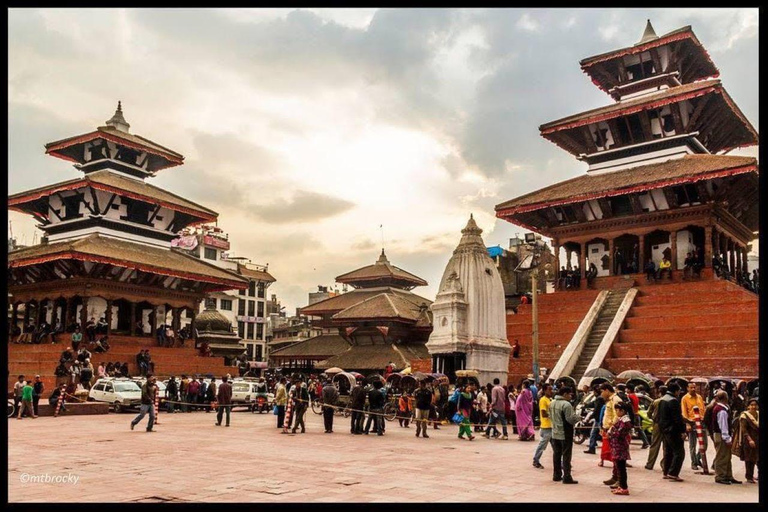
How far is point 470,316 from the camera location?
2386 cm

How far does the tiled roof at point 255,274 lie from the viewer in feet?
259

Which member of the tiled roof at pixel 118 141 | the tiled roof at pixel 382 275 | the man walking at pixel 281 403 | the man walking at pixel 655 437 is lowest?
the man walking at pixel 281 403

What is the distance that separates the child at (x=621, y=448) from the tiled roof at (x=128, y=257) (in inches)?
1195

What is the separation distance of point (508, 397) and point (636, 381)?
3.62m

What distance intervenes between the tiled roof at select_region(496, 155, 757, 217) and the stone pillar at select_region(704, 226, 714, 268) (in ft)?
9.26

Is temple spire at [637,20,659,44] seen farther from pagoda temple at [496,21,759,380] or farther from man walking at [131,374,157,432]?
man walking at [131,374,157,432]

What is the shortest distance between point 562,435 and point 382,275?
4491 cm

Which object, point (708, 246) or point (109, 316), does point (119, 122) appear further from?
point (708, 246)

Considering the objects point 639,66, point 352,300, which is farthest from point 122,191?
point 639,66

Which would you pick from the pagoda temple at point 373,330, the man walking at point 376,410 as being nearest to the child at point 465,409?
the man walking at point 376,410

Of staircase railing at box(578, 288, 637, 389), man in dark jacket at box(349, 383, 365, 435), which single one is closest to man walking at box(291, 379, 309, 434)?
man in dark jacket at box(349, 383, 365, 435)

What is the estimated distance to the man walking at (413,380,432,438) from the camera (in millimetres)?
18156

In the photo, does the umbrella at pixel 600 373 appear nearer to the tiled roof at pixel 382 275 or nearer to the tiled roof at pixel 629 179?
the tiled roof at pixel 629 179
